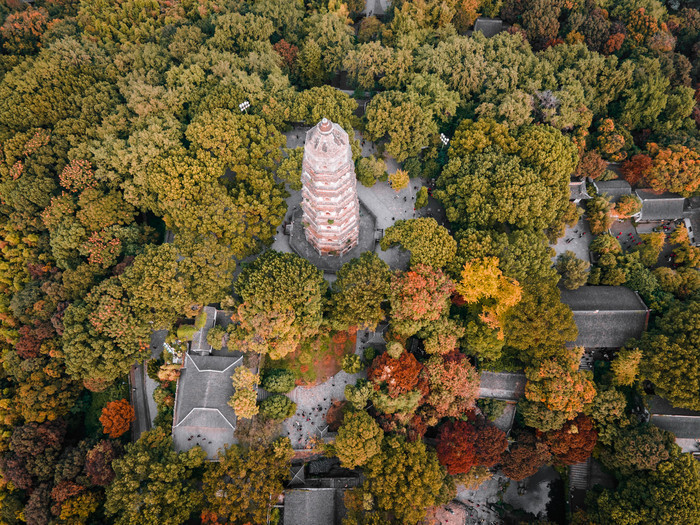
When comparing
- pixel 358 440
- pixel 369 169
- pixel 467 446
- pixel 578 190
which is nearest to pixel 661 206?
pixel 578 190

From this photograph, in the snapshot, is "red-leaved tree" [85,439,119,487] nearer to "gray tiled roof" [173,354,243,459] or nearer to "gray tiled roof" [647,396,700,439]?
"gray tiled roof" [173,354,243,459]

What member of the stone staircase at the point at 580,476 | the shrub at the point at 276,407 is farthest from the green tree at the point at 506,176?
the stone staircase at the point at 580,476

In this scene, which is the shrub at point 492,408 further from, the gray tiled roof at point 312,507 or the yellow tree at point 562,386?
the gray tiled roof at point 312,507

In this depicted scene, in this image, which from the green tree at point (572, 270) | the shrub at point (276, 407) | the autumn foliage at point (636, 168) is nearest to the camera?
the shrub at point (276, 407)

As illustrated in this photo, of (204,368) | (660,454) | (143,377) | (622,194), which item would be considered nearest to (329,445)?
(204,368)

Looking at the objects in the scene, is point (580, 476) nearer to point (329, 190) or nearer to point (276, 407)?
point (276, 407)

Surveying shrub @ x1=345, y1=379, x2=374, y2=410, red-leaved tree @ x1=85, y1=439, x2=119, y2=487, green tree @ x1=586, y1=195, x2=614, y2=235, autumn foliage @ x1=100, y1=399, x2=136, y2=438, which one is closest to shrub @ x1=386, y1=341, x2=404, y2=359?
shrub @ x1=345, y1=379, x2=374, y2=410

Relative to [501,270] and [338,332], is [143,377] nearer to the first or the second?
[338,332]
